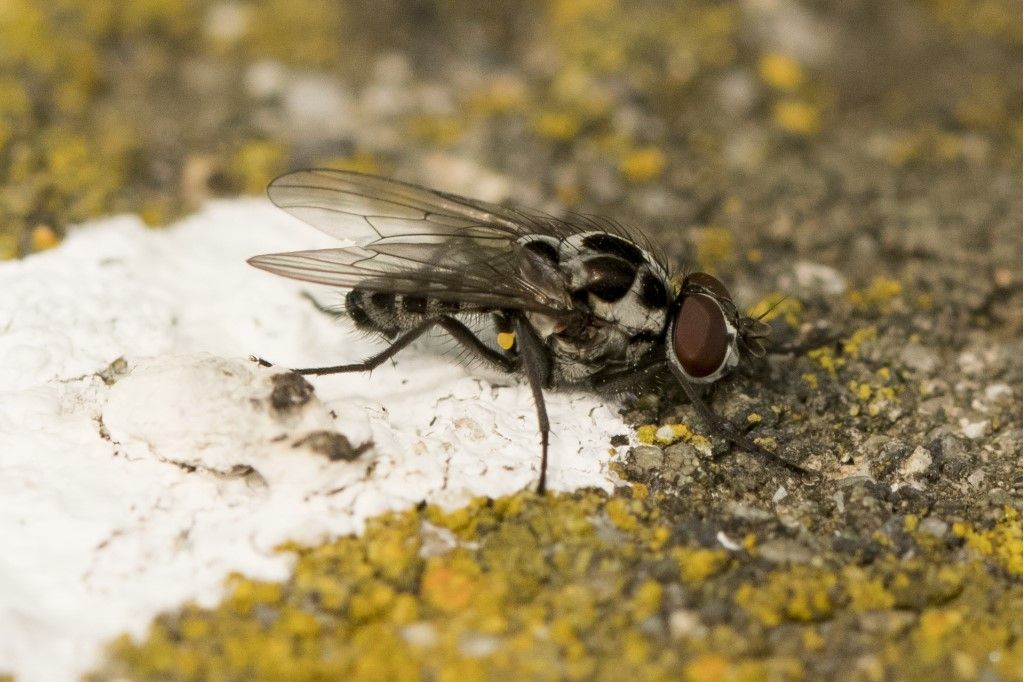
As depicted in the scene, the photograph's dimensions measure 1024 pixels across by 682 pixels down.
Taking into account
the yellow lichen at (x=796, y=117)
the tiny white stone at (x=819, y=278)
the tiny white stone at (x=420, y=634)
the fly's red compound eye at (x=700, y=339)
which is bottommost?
the tiny white stone at (x=420, y=634)

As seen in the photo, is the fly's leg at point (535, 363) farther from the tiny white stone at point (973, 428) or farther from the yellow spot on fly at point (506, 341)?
the tiny white stone at point (973, 428)

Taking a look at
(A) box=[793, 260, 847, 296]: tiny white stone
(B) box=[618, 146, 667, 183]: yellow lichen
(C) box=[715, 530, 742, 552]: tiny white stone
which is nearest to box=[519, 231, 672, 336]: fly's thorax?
(C) box=[715, 530, 742, 552]: tiny white stone

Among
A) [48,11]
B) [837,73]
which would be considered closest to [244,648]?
[48,11]

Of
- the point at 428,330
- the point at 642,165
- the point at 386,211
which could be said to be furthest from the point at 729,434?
the point at 642,165

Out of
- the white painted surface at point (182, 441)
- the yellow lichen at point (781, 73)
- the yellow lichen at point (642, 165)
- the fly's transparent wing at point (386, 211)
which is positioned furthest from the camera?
the yellow lichen at point (781, 73)

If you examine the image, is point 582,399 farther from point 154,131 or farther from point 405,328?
point 154,131

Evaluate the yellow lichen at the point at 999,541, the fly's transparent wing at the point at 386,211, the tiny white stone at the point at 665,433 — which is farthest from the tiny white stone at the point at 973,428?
the fly's transparent wing at the point at 386,211

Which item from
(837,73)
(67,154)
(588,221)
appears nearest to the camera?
(588,221)
